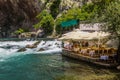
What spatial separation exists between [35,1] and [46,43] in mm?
47820

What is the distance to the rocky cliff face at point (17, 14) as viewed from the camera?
99275 mm

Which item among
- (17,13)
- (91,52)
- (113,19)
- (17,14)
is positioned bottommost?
(91,52)

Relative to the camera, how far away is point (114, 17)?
26.6 m

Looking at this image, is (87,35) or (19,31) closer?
(87,35)

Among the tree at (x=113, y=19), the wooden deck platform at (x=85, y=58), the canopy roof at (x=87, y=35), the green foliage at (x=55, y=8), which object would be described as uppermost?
the green foliage at (x=55, y=8)

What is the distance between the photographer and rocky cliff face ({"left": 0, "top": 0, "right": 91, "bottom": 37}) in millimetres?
99275

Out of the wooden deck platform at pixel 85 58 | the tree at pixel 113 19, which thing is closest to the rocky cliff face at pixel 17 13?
the wooden deck platform at pixel 85 58

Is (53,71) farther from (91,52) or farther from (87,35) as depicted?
(87,35)

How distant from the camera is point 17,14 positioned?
333 feet

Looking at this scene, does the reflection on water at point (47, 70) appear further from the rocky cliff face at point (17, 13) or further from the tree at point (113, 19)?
the rocky cliff face at point (17, 13)

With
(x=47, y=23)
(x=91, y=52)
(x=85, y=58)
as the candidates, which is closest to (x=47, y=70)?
(x=85, y=58)

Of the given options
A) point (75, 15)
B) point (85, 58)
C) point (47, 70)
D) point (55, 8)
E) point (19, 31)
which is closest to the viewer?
point (47, 70)

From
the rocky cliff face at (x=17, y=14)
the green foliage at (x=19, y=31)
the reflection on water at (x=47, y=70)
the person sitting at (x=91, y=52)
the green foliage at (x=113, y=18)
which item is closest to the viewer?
the reflection on water at (x=47, y=70)

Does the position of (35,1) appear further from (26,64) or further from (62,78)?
(62,78)
